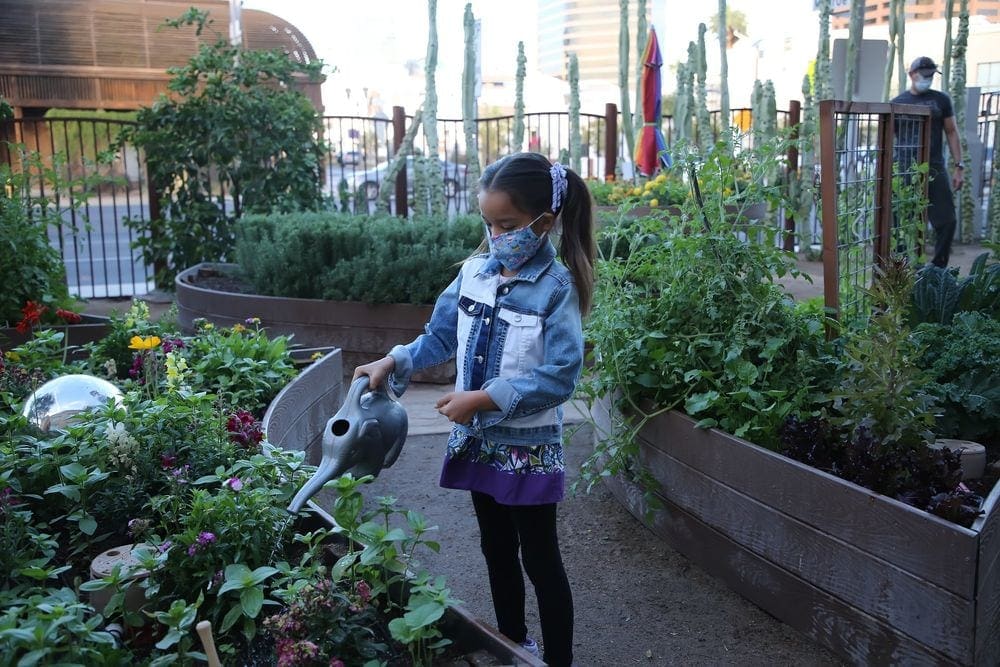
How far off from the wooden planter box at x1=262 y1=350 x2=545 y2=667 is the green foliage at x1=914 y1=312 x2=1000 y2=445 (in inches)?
82.2

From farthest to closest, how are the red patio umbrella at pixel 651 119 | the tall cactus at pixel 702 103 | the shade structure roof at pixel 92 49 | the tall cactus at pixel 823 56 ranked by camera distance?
the shade structure roof at pixel 92 49 < the tall cactus at pixel 702 103 < the tall cactus at pixel 823 56 < the red patio umbrella at pixel 651 119

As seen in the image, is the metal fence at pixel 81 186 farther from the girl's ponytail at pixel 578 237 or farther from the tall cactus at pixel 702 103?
the tall cactus at pixel 702 103

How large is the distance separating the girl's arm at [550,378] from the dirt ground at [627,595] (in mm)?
1035

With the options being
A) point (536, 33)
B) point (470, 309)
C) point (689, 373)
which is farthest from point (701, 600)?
point (536, 33)

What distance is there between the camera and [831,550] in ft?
9.01

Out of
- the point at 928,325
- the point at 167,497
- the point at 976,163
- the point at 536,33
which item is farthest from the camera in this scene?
the point at 536,33

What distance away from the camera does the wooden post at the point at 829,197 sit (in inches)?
153

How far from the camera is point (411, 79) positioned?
51.9 meters

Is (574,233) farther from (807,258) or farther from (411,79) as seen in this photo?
(411,79)

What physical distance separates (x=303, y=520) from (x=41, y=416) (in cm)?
128

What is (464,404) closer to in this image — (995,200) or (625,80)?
(995,200)

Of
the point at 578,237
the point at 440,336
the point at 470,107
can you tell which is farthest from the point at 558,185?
the point at 470,107

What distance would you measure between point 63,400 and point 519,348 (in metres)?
1.91

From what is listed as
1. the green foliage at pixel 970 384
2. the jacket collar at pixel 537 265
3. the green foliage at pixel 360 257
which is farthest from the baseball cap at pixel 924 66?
the jacket collar at pixel 537 265
